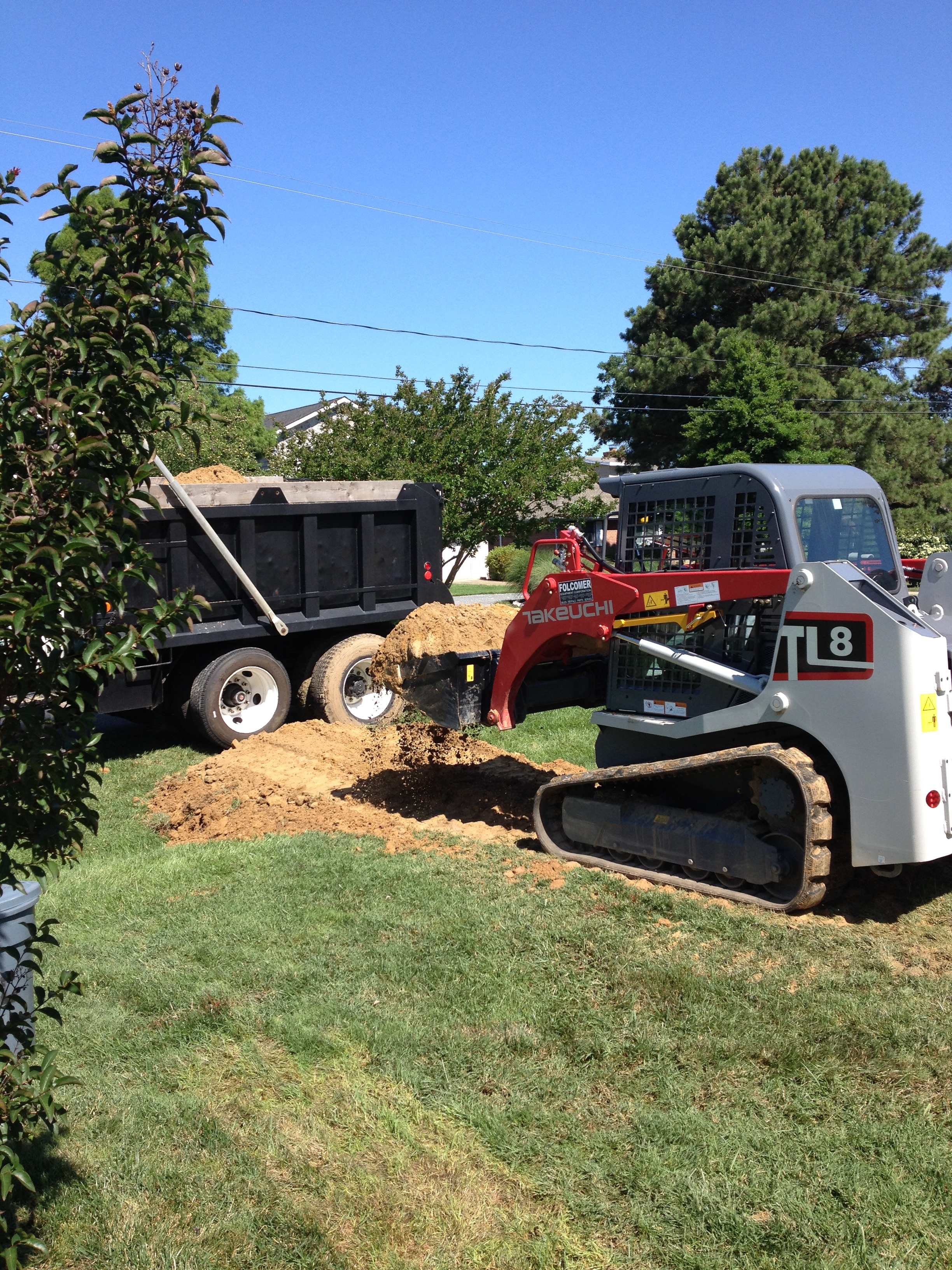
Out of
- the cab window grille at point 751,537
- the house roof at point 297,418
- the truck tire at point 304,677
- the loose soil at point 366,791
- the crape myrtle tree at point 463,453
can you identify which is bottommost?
the loose soil at point 366,791

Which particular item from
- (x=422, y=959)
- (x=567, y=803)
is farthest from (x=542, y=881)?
(x=422, y=959)

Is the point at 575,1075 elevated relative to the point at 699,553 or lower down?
lower down

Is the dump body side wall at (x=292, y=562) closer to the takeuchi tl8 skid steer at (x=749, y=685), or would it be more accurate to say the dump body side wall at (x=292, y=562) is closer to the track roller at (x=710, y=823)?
the takeuchi tl8 skid steer at (x=749, y=685)

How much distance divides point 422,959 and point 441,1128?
1442 mm

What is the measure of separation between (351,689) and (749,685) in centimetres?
609

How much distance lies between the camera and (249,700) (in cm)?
1079

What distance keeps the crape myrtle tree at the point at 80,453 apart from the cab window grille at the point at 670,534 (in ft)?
13.4

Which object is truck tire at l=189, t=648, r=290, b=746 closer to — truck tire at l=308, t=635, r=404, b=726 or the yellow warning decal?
truck tire at l=308, t=635, r=404, b=726

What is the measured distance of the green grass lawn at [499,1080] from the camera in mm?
3504

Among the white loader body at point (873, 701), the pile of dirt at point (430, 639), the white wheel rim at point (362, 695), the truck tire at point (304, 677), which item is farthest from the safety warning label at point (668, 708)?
the truck tire at point (304, 677)

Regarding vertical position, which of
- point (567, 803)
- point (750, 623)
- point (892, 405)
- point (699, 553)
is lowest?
point (567, 803)

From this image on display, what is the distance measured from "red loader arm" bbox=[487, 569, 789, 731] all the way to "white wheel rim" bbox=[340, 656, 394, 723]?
363cm

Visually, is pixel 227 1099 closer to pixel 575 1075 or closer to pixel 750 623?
pixel 575 1075

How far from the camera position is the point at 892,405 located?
1339 inches
